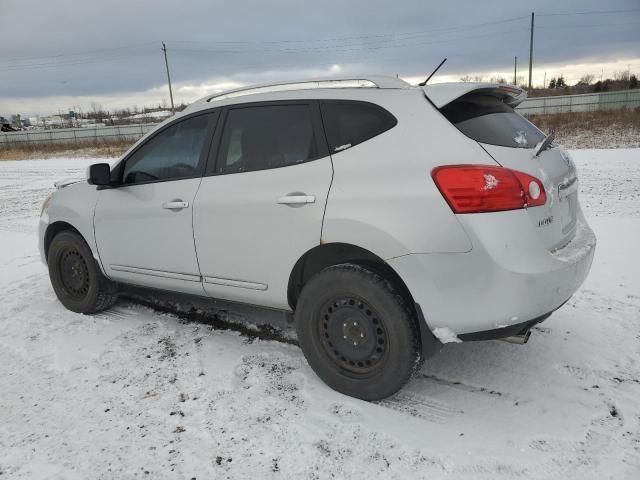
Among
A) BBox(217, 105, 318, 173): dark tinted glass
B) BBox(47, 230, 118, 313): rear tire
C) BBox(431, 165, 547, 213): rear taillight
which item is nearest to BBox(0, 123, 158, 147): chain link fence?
BBox(47, 230, 118, 313): rear tire

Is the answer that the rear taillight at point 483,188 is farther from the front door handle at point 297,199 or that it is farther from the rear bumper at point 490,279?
the front door handle at point 297,199

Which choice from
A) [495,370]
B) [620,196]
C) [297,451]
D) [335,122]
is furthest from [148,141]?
[620,196]

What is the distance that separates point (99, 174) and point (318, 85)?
6.56 ft

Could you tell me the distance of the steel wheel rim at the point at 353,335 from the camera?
2900 millimetres

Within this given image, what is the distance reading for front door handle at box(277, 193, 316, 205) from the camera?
2.99 meters

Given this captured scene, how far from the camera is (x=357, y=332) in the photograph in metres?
2.97

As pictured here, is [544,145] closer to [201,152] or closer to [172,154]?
[201,152]

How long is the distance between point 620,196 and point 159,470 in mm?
8566

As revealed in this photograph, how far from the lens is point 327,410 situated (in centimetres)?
294

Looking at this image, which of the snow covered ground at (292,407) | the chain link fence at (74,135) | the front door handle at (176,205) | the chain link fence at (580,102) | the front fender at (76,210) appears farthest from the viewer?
the chain link fence at (74,135)

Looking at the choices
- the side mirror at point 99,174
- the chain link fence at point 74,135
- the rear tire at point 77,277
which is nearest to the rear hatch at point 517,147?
the side mirror at point 99,174

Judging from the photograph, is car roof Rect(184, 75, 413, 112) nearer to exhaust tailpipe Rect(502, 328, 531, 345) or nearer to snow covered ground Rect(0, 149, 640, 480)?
exhaust tailpipe Rect(502, 328, 531, 345)

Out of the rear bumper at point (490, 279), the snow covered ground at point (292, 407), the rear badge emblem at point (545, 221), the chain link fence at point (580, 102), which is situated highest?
the chain link fence at point (580, 102)

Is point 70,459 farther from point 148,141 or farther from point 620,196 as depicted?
point 620,196
